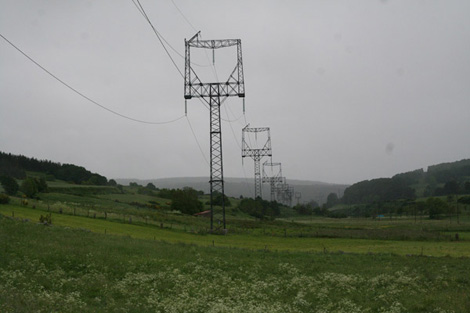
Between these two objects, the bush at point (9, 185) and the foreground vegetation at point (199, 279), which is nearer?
the foreground vegetation at point (199, 279)

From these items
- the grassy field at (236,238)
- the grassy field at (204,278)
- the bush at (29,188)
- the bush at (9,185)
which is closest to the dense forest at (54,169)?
the bush at (9,185)

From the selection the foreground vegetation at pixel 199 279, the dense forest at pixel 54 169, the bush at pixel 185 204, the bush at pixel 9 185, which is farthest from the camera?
the dense forest at pixel 54 169

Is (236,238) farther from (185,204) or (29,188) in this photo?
(185,204)

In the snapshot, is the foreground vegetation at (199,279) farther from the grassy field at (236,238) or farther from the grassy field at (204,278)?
the grassy field at (236,238)

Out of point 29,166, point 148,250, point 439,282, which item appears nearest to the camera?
point 439,282

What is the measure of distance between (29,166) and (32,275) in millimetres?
186055

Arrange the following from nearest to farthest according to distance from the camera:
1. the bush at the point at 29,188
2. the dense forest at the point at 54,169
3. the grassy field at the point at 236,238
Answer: the grassy field at the point at 236,238 < the bush at the point at 29,188 < the dense forest at the point at 54,169

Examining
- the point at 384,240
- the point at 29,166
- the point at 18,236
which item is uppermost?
the point at 29,166

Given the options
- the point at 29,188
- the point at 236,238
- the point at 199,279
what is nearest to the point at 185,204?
the point at 29,188

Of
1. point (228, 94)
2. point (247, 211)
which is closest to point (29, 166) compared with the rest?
point (247, 211)

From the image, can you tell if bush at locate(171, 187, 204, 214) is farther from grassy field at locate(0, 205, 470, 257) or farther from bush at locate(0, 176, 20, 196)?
grassy field at locate(0, 205, 470, 257)

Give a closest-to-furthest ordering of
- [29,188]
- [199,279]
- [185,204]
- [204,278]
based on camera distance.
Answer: [199,279] → [204,278] → [29,188] → [185,204]

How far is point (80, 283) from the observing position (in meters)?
23.3

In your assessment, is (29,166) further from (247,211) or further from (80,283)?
(80,283)
